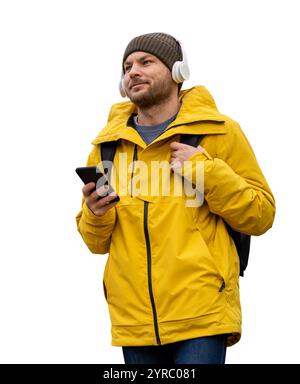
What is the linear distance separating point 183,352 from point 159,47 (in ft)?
6.75

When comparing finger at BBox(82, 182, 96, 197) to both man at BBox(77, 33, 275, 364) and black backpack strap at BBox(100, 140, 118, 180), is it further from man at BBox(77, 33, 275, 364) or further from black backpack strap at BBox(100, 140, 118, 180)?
black backpack strap at BBox(100, 140, 118, 180)

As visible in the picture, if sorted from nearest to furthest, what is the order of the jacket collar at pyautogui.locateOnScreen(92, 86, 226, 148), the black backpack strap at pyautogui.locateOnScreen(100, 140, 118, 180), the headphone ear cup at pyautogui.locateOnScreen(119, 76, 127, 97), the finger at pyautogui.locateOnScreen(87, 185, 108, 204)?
the finger at pyautogui.locateOnScreen(87, 185, 108, 204)
the jacket collar at pyautogui.locateOnScreen(92, 86, 226, 148)
the black backpack strap at pyautogui.locateOnScreen(100, 140, 118, 180)
the headphone ear cup at pyautogui.locateOnScreen(119, 76, 127, 97)

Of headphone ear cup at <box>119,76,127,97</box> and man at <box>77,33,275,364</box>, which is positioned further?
headphone ear cup at <box>119,76,127,97</box>

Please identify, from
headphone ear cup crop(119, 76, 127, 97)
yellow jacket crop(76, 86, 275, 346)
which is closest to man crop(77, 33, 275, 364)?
yellow jacket crop(76, 86, 275, 346)

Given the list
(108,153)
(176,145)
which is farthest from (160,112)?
(108,153)

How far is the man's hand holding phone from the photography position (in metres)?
5.94

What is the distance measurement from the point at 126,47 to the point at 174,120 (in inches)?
26.4

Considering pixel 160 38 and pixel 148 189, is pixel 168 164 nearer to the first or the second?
pixel 148 189

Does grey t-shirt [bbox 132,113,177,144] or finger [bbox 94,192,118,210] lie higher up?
grey t-shirt [bbox 132,113,177,144]

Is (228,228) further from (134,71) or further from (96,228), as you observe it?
(134,71)

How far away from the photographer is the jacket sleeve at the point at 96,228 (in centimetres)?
611

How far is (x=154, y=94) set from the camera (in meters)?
6.18

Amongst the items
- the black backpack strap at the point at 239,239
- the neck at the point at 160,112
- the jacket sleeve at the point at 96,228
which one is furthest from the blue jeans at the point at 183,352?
the neck at the point at 160,112

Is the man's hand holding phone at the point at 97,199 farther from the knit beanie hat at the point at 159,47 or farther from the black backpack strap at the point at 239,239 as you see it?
the knit beanie hat at the point at 159,47
